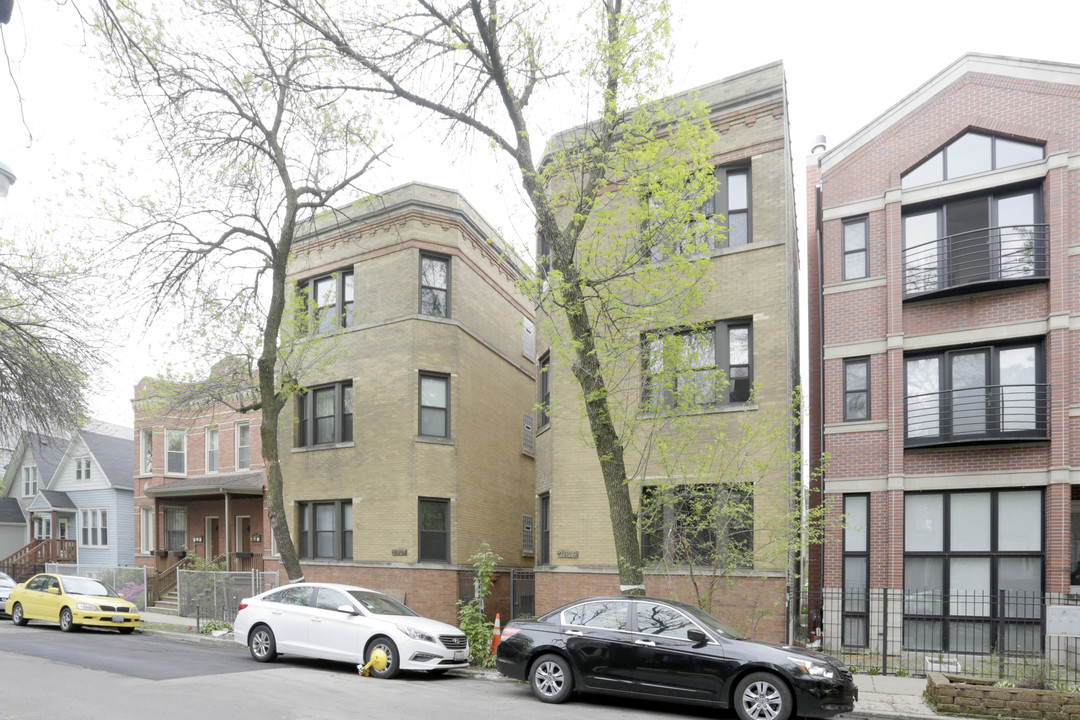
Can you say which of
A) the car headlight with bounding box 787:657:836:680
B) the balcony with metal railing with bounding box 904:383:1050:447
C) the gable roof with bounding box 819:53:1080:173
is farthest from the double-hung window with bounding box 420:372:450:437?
the car headlight with bounding box 787:657:836:680

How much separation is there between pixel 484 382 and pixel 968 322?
12.0 meters

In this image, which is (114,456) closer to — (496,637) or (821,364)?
(496,637)

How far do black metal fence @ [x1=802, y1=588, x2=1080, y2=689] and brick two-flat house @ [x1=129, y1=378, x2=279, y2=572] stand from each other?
16070 millimetres

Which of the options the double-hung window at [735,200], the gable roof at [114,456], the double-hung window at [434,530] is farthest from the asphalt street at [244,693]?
the gable roof at [114,456]

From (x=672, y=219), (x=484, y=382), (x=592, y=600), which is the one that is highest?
(x=672, y=219)

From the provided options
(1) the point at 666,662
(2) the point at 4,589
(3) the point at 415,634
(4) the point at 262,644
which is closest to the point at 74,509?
(2) the point at 4,589

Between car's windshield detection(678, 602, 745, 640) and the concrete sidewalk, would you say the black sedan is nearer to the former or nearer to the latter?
car's windshield detection(678, 602, 745, 640)

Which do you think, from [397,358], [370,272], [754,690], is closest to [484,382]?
[397,358]

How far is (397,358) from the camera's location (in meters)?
20.6

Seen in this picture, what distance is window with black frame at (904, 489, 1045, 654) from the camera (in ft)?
48.6

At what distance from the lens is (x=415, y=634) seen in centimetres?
1260

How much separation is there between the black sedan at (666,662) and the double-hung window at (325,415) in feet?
36.6

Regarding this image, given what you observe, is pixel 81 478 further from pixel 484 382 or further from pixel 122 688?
pixel 122 688

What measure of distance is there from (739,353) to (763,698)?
7676 millimetres
